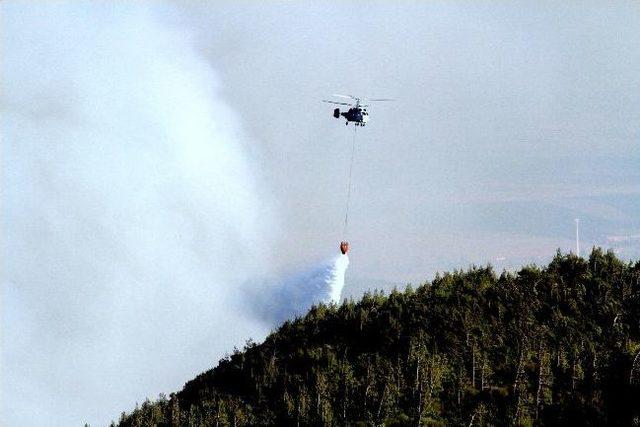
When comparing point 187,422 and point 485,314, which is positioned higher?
point 485,314

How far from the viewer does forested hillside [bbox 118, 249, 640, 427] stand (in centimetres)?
10769

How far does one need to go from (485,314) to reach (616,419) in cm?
3836

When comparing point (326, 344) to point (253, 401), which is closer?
point (253, 401)

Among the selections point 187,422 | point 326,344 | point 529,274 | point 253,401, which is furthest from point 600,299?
point 187,422

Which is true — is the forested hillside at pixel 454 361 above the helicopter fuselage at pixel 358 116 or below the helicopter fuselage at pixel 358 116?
below

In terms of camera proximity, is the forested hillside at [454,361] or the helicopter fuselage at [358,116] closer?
the forested hillside at [454,361]

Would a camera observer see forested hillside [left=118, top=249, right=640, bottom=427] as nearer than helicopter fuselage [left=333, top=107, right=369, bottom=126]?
Yes

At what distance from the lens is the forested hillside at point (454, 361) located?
353 ft

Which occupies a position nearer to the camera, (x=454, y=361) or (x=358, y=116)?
Result: (x=454, y=361)

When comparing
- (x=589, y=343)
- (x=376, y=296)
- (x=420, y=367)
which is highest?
(x=376, y=296)

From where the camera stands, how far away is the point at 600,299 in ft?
469

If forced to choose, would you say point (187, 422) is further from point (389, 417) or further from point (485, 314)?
point (485, 314)

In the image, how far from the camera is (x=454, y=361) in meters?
121

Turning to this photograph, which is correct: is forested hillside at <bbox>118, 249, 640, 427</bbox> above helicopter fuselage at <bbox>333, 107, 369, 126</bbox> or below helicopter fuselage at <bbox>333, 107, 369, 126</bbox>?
below
